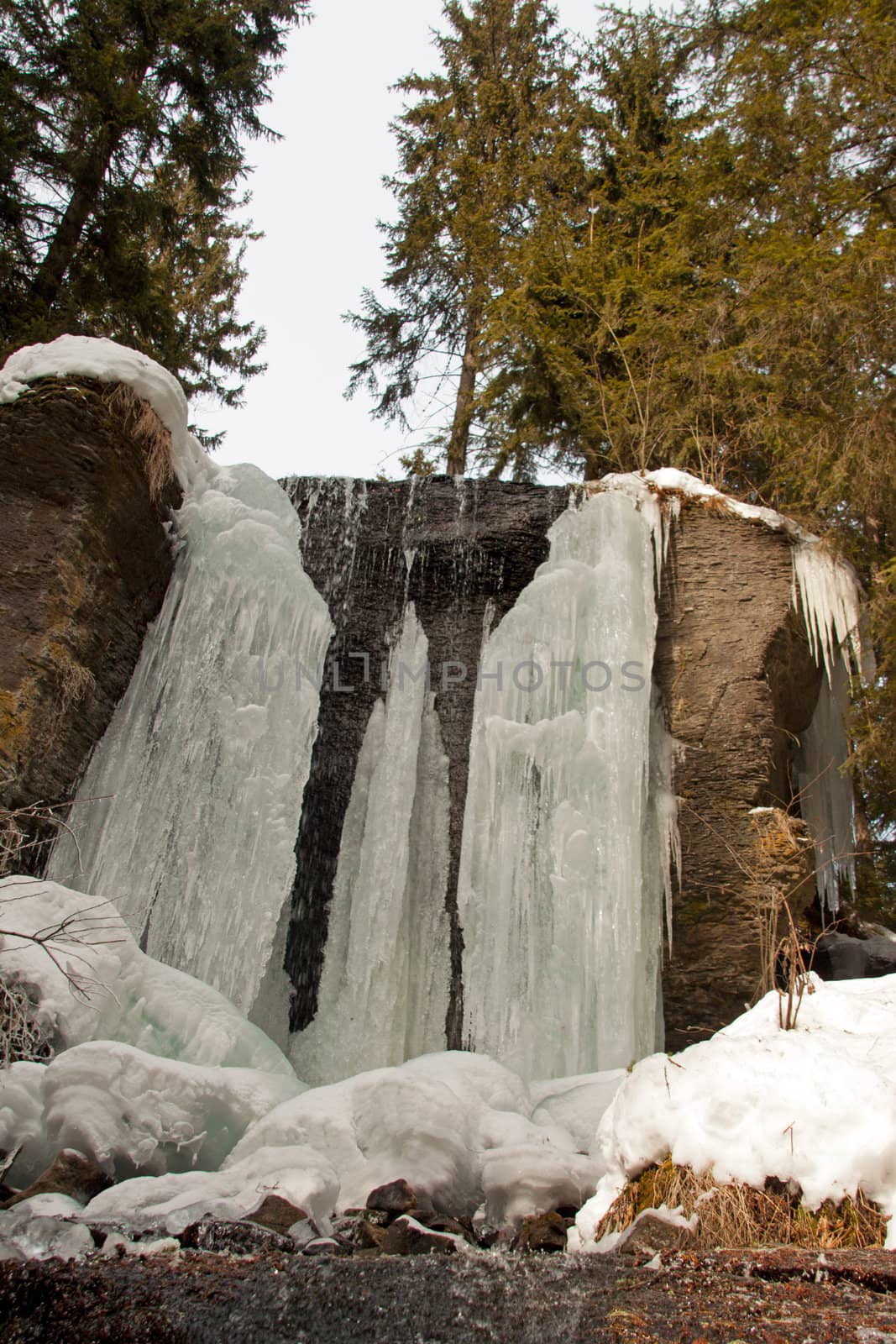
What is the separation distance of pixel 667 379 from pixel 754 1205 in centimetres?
850

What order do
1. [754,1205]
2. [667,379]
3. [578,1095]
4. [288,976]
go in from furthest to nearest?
[667,379]
[288,976]
[578,1095]
[754,1205]

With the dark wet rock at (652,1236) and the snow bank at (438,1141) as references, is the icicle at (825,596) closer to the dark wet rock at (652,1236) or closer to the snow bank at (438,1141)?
the snow bank at (438,1141)

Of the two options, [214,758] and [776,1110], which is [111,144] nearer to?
[214,758]

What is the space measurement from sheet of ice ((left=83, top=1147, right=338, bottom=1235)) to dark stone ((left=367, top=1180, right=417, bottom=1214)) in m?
0.17

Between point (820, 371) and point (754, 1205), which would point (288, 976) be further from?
point (820, 371)

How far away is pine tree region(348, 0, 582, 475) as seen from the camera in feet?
42.7

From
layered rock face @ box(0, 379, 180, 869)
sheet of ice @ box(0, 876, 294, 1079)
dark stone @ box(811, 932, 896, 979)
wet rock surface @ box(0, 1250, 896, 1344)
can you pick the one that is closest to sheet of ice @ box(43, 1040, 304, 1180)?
sheet of ice @ box(0, 876, 294, 1079)

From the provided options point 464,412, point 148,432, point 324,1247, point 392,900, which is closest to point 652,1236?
point 324,1247

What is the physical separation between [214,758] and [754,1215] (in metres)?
4.94

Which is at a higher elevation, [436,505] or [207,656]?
[436,505]

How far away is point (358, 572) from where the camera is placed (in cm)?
824

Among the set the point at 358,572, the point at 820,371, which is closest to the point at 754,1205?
the point at 358,572

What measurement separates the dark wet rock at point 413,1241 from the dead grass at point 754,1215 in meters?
0.60

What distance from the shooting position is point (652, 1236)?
3.16 metres
